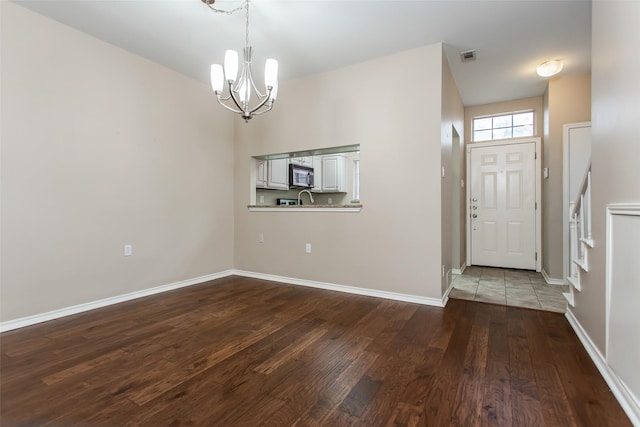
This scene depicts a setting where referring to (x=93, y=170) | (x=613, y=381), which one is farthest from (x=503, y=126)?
(x=93, y=170)

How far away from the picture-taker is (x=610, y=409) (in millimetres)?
1458

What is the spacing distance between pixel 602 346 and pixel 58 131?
450cm

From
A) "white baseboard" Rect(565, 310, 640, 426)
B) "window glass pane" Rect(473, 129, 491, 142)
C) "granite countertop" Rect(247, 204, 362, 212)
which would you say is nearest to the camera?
"white baseboard" Rect(565, 310, 640, 426)

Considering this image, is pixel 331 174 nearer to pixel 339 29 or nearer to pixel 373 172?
pixel 373 172

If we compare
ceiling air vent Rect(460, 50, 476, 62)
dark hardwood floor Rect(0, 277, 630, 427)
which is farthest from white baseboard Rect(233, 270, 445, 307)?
ceiling air vent Rect(460, 50, 476, 62)

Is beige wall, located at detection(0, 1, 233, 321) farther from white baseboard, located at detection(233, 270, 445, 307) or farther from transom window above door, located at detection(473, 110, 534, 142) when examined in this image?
transom window above door, located at detection(473, 110, 534, 142)

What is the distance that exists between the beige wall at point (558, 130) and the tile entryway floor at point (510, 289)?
39 centimetres

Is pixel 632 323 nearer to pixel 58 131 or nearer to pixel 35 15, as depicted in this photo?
pixel 58 131

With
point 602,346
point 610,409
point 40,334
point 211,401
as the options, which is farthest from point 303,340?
point 40,334

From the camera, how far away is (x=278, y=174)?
516cm

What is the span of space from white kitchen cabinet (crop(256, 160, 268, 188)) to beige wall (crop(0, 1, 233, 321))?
756 mm

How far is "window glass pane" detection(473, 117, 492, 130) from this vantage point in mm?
4962

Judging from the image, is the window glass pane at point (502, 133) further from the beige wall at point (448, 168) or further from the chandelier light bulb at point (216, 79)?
the chandelier light bulb at point (216, 79)

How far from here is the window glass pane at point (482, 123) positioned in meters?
4.96
